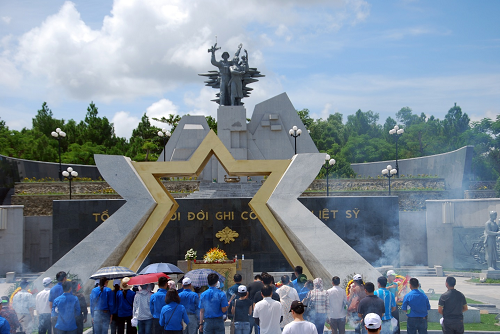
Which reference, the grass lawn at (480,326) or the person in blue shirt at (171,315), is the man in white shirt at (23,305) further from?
the grass lawn at (480,326)

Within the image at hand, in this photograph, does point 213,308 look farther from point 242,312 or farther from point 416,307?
point 416,307

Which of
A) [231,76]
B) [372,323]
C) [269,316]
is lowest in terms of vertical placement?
[269,316]

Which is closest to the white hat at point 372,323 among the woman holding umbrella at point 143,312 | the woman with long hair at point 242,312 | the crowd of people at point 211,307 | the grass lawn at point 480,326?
the crowd of people at point 211,307

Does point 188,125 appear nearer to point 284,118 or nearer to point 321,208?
point 284,118

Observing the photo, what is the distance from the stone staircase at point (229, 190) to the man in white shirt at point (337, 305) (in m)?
16.9

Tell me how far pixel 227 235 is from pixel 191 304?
32.6 feet

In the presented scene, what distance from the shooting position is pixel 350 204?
56.2ft

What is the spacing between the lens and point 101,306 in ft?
25.2

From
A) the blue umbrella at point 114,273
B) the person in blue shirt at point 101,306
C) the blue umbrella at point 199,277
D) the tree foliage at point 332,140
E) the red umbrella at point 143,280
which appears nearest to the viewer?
the person in blue shirt at point 101,306

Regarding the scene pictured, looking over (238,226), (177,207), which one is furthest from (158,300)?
(238,226)

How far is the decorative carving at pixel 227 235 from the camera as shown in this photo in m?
17.2

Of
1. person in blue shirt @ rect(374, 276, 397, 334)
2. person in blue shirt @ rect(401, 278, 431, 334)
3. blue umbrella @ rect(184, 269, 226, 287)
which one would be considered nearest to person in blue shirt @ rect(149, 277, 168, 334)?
blue umbrella @ rect(184, 269, 226, 287)

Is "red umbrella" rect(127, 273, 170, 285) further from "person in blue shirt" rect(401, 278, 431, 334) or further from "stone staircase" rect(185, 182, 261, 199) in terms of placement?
"stone staircase" rect(185, 182, 261, 199)

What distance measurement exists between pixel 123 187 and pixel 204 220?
5.66 m
